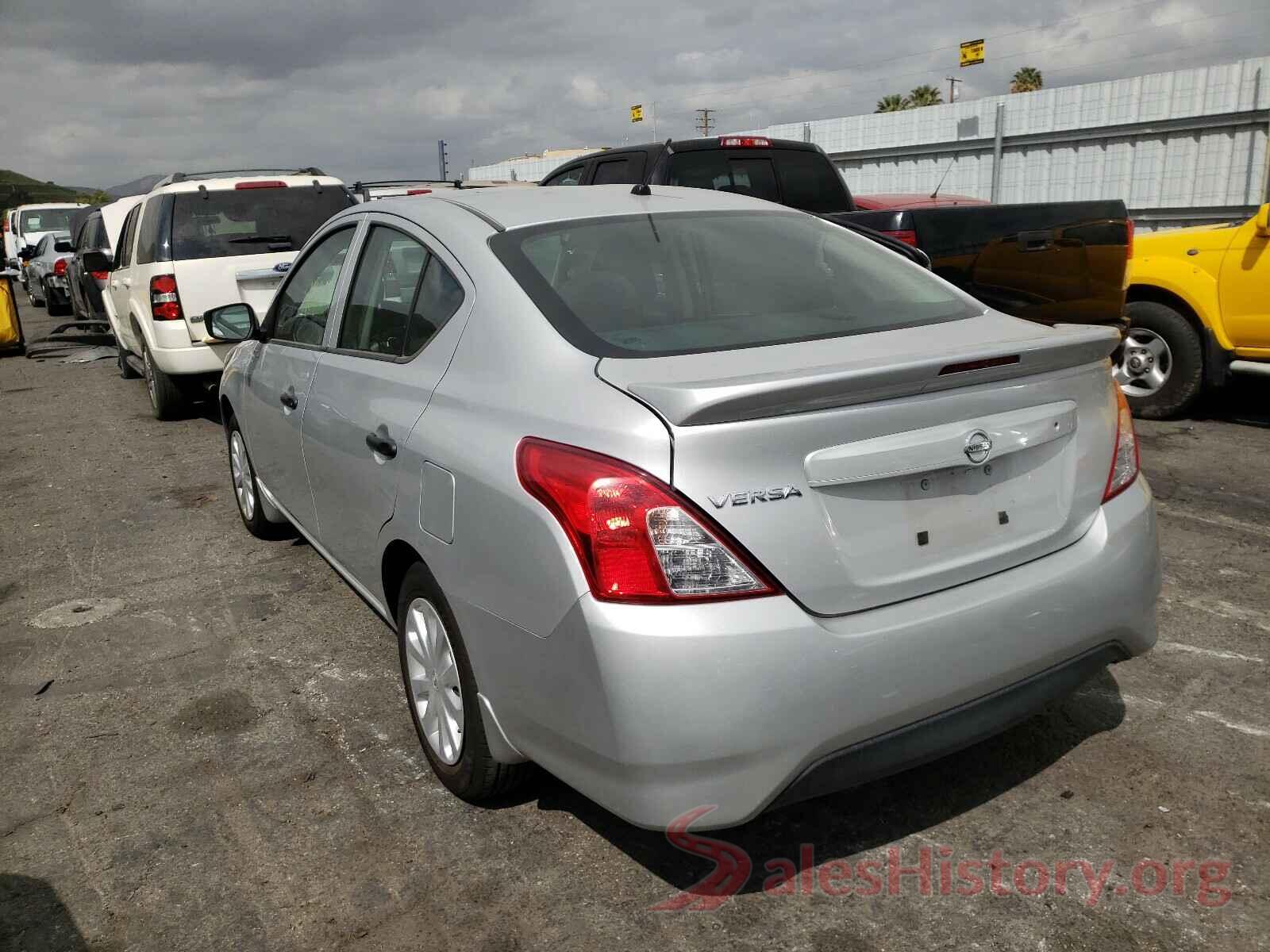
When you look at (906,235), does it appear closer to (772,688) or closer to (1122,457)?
(1122,457)

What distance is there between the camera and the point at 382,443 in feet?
10.3

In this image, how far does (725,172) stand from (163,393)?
5.15 metres

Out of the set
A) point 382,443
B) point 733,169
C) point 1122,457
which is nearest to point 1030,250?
point 733,169

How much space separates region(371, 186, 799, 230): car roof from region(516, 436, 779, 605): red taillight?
1.27 metres

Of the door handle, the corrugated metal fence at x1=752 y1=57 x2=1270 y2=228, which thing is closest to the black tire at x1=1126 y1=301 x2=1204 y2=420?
the door handle

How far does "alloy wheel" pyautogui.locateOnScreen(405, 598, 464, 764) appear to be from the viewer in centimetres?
290

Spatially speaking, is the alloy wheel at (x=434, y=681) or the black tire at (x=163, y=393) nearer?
the alloy wheel at (x=434, y=681)

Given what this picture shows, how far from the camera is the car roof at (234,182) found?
8.62 m

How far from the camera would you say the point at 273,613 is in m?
4.66

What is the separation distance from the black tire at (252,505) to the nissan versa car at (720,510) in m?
2.28

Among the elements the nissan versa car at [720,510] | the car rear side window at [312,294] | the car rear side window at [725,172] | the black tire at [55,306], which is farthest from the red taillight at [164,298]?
the black tire at [55,306]

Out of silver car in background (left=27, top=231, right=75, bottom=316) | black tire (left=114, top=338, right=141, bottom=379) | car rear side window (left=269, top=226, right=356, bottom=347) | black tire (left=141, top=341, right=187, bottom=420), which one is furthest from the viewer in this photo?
silver car in background (left=27, top=231, right=75, bottom=316)

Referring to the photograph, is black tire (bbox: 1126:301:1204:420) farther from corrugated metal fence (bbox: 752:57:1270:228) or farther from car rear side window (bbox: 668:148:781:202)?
corrugated metal fence (bbox: 752:57:1270:228)

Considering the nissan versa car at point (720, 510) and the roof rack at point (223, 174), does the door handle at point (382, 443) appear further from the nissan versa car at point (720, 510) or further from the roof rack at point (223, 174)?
the roof rack at point (223, 174)
